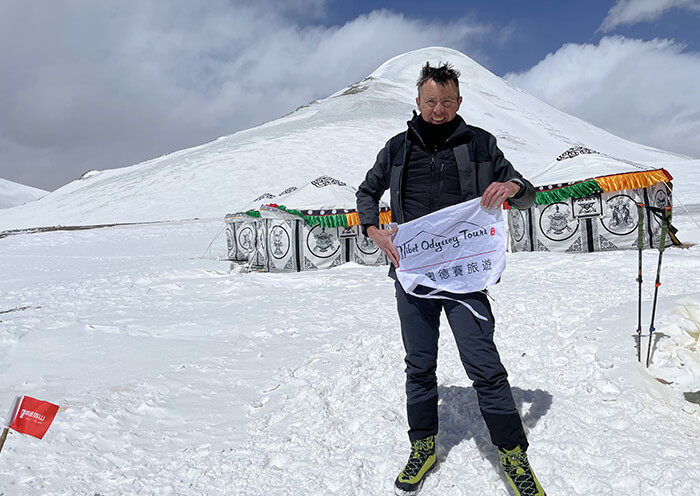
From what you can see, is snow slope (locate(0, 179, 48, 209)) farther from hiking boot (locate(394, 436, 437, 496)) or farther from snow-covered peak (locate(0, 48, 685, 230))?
hiking boot (locate(394, 436, 437, 496))

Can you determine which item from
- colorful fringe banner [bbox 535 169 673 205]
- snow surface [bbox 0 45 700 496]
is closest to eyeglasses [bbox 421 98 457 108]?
snow surface [bbox 0 45 700 496]

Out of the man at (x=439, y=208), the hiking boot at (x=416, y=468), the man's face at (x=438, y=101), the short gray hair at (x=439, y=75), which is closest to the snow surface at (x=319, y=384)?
the hiking boot at (x=416, y=468)

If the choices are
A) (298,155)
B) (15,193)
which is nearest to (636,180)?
(298,155)

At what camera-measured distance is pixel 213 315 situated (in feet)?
18.4

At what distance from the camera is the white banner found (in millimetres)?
1963

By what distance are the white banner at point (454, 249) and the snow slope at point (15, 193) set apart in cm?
13837

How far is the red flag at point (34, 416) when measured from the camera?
1.57 m

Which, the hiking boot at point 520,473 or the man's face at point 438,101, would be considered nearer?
the hiking boot at point 520,473

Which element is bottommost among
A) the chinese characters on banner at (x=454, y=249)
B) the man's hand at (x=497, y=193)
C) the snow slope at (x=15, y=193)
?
the chinese characters on banner at (x=454, y=249)

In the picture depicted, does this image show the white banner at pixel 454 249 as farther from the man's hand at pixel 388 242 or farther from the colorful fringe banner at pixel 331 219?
the colorful fringe banner at pixel 331 219

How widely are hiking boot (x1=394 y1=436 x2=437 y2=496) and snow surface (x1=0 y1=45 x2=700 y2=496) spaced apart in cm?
8

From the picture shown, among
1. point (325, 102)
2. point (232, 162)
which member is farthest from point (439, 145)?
point (325, 102)

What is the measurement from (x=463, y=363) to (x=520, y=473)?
1.50ft

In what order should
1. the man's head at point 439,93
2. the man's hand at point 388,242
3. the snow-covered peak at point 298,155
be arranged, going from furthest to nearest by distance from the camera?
the snow-covered peak at point 298,155 < the man's hand at point 388,242 < the man's head at point 439,93
